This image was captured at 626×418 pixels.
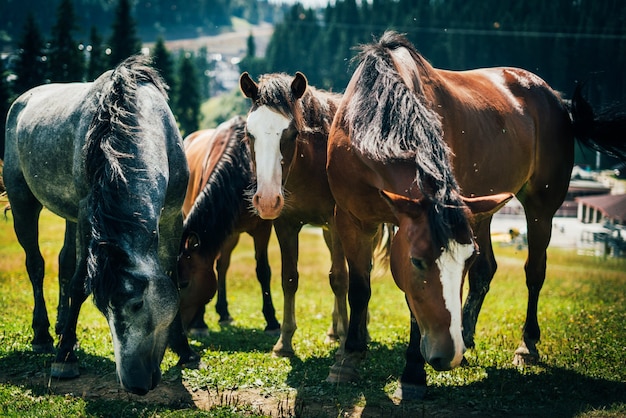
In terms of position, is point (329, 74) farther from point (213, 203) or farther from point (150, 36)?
point (213, 203)

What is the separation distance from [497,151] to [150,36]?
91412 millimetres

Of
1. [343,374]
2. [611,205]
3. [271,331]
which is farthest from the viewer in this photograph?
[611,205]

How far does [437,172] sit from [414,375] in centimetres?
193

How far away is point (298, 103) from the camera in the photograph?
6680 millimetres

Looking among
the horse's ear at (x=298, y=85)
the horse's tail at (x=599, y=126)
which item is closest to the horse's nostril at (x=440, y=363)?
the horse's ear at (x=298, y=85)

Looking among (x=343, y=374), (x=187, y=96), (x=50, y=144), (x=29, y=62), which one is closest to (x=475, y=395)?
(x=343, y=374)

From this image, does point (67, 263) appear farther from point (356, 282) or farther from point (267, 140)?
point (356, 282)

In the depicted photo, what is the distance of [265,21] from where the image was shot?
176m

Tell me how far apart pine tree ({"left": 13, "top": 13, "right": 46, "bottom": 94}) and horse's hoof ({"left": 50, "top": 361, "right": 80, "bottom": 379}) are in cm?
1902

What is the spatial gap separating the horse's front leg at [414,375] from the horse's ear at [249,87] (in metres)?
2.86

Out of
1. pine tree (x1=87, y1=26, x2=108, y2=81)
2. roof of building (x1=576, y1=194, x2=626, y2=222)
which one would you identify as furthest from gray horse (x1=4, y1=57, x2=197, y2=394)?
roof of building (x1=576, y1=194, x2=626, y2=222)

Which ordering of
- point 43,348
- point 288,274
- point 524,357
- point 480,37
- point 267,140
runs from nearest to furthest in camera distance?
1. point 267,140
2. point 524,357
3. point 43,348
4. point 288,274
5. point 480,37

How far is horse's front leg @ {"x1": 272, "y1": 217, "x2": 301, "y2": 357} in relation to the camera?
745 centimetres

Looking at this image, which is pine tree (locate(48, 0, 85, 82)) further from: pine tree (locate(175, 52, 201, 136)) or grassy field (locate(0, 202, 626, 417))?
pine tree (locate(175, 52, 201, 136))
